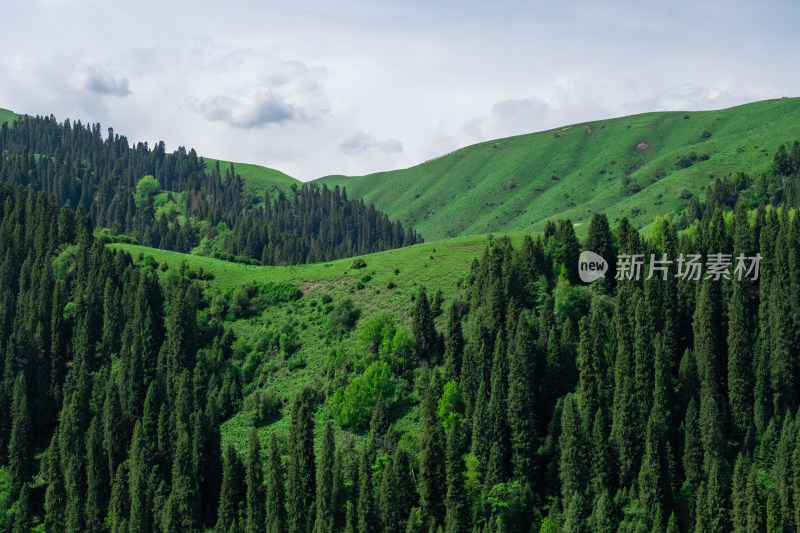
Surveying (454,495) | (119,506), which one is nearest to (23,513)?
(119,506)

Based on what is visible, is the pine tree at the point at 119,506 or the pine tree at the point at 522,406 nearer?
the pine tree at the point at 522,406

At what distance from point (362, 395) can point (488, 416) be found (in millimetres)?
20493

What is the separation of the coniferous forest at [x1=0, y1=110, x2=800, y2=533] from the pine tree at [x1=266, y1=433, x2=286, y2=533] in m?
0.29

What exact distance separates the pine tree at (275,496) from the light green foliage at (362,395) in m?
14.3

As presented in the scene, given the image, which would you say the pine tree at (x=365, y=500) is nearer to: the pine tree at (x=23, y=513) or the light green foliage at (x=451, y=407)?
the light green foliage at (x=451, y=407)

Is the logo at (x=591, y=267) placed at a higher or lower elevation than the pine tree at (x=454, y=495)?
higher

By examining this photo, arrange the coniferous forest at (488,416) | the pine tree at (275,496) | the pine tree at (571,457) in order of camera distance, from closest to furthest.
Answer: the pine tree at (571,457) → the coniferous forest at (488,416) → the pine tree at (275,496)

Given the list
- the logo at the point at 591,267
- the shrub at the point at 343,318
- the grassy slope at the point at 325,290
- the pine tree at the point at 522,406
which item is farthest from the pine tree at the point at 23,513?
the logo at the point at 591,267

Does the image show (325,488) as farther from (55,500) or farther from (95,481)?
(55,500)

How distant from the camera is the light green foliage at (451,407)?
115125mm

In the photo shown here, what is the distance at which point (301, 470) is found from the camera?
365 feet

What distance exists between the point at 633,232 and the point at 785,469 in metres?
44.9

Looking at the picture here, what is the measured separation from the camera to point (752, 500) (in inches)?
3750

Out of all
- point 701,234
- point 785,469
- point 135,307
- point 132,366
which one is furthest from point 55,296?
point 785,469
